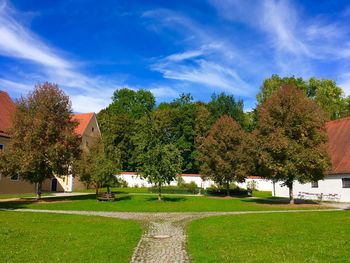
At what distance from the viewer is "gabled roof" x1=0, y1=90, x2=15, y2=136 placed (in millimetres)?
40438

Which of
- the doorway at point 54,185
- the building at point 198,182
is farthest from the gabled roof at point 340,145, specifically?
the doorway at point 54,185

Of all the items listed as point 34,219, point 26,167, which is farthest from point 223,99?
point 34,219

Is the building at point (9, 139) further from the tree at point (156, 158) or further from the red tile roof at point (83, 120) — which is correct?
the tree at point (156, 158)

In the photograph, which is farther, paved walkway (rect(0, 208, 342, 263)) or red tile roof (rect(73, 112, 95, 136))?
red tile roof (rect(73, 112, 95, 136))

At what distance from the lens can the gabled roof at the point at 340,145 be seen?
35906 mm

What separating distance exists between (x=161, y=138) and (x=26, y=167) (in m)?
12.5

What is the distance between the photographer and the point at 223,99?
72812 millimetres

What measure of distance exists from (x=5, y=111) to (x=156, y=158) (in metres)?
21.6

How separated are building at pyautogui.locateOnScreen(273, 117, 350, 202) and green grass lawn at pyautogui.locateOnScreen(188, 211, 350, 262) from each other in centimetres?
1915

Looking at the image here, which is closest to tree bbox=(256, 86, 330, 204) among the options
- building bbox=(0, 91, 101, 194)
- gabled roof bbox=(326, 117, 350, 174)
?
gabled roof bbox=(326, 117, 350, 174)

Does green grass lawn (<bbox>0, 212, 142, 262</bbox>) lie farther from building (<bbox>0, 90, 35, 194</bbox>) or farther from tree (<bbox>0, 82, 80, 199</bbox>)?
building (<bbox>0, 90, 35, 194</bbox>)

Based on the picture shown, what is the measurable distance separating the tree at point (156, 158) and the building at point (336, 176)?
1242cm

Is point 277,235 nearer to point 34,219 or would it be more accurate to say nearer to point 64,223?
point 64,223

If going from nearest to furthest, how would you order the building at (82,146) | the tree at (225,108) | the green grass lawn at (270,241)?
the green grass lawn at (270,241), the building at (82,146), the tree at (225,108)
